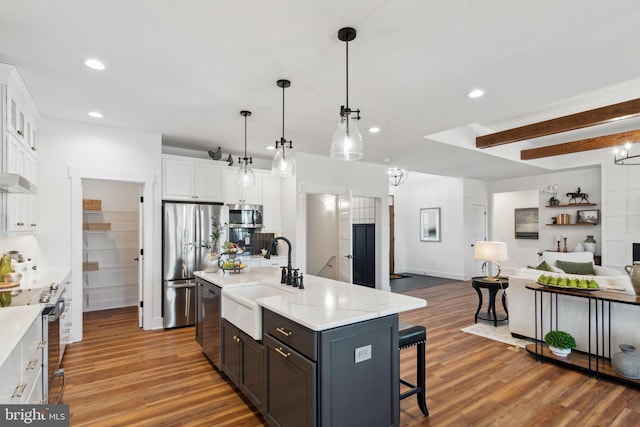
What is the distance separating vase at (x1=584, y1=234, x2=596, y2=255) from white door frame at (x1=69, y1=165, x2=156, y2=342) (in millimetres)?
8810

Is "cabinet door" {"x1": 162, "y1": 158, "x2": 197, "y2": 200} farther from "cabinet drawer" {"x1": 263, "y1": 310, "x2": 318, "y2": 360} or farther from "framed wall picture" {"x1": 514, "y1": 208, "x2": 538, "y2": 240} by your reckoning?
"framed wall picture" {"x1": 514, "y1": 208, "x2": 538, "y2": 240}

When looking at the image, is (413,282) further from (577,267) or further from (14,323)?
(14,323)

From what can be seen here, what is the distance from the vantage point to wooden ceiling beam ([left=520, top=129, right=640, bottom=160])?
552 centimetres

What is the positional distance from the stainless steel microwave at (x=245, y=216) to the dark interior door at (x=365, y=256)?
93.4 inches

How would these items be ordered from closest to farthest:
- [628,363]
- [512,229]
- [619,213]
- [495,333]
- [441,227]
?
[628,363] → [495,333] → [619,213] → [441,227] → [512,229]

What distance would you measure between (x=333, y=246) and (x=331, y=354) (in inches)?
202

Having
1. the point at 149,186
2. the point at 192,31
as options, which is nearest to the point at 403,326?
the point at 192,31

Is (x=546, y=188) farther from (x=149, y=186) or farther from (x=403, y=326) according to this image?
(x=149, y=186)

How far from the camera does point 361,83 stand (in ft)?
9.97

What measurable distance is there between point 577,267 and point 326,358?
5.09m

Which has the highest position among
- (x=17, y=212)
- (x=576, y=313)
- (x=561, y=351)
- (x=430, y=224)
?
(x=17, y=212)

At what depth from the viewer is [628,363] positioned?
115 inches

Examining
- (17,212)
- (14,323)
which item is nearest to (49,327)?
(14,323)

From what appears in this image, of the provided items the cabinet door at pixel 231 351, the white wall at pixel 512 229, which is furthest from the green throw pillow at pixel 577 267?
the cabinet door at pixel 231 351
